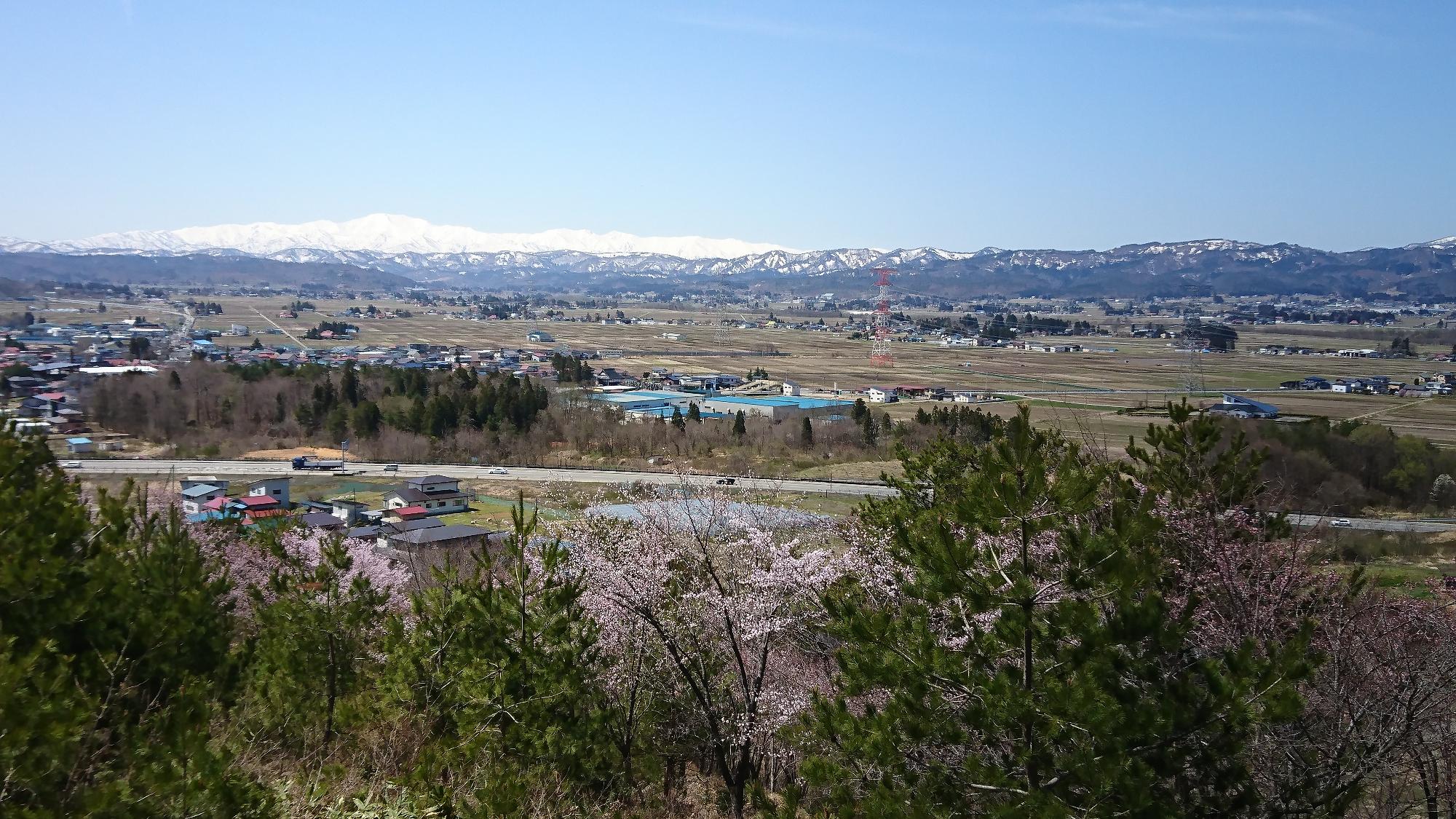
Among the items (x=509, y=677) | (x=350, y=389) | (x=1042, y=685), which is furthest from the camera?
(x=350, y=389)

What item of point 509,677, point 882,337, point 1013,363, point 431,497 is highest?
point 509,677

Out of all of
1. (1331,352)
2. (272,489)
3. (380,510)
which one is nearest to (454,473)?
(380,510)

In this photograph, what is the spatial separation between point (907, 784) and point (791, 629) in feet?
14.4

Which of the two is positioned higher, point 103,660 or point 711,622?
point 103,660

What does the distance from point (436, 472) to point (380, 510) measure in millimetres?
6988

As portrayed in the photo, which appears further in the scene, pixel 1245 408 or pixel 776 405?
pixel 776 405

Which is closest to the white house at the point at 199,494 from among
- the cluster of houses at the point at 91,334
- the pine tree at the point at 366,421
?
the pine tree at the point at 366,421

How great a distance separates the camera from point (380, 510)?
2734 centimetres

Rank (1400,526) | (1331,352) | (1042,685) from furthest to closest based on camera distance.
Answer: (1331,352), (1400,526), (1042,685)

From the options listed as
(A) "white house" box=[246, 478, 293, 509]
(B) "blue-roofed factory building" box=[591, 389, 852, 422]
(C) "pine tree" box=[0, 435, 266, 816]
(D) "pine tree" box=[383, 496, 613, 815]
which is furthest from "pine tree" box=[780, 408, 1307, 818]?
(B) "blue-roofed factory building" box=[591, 389, 852, 422]

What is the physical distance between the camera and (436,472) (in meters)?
34.3

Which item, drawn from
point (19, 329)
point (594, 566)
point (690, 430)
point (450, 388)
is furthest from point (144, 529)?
point (19, 329)

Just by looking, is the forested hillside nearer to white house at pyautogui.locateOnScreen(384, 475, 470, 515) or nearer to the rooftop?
the rooftop

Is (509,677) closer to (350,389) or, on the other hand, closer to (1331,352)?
(350,389)
